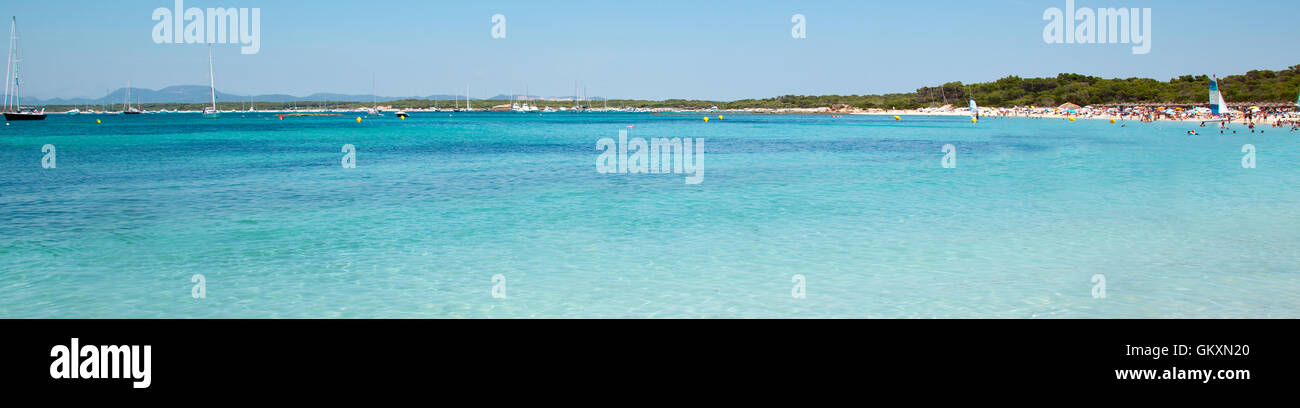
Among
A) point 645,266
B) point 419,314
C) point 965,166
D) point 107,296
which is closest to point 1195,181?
point 965,166

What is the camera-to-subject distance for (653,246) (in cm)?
1391

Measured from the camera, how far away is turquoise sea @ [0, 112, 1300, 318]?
32.8 ft

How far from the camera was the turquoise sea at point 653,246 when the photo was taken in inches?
394

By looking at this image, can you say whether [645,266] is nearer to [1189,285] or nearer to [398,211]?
[1189,285]

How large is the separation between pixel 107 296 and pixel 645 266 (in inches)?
268
